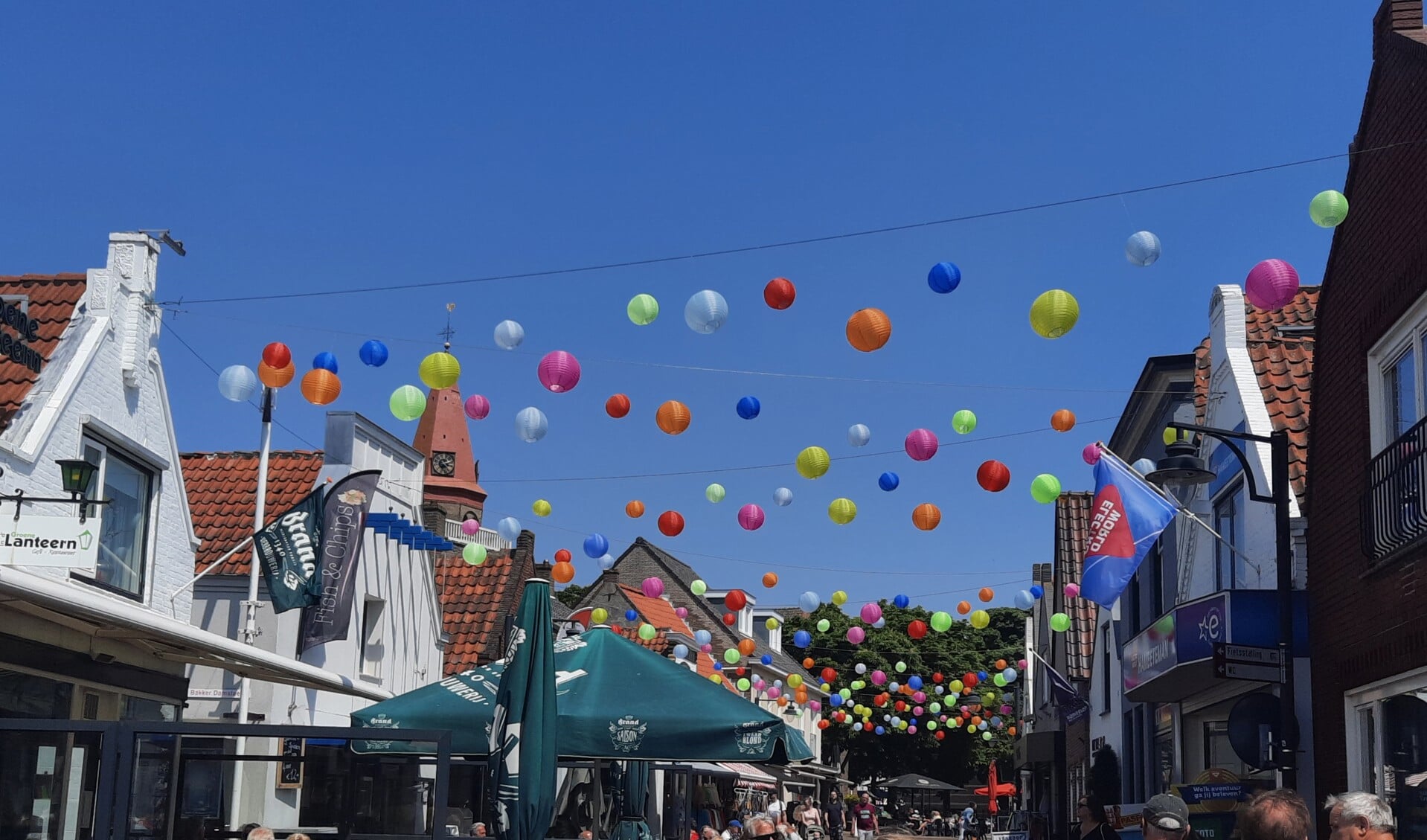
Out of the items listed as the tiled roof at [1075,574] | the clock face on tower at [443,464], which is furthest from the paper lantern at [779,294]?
the clock face on tower at [443,464]

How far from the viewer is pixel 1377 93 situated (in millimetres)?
12914

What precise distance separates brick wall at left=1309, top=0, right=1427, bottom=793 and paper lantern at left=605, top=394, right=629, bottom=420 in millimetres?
6895

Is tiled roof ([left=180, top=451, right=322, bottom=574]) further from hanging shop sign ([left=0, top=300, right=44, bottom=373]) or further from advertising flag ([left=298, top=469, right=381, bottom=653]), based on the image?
hanging shop sign ([left=0, top=300, right=44, bottom=373])

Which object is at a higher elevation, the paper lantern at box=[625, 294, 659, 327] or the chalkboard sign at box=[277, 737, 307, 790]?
the paper lantern at box=[625, 294, 659, 327]

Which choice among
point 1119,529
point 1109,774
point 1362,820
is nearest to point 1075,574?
point 1109,774

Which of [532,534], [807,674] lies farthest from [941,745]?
[532,534]

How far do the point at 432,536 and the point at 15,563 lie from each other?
1106 cm

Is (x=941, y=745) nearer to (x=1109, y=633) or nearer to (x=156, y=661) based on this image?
(x=1109, y=633)

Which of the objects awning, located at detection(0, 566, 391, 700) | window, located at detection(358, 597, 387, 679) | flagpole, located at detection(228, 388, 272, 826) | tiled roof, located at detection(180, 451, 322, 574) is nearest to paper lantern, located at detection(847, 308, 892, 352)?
awning, located at detection(0, 566, 391, 700)

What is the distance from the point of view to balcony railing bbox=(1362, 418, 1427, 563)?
10805mm

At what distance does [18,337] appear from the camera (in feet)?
47.5

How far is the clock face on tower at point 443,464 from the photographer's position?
89750mm

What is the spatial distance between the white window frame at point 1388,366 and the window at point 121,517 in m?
12.6

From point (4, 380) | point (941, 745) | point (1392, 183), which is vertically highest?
point (1392, 183)
